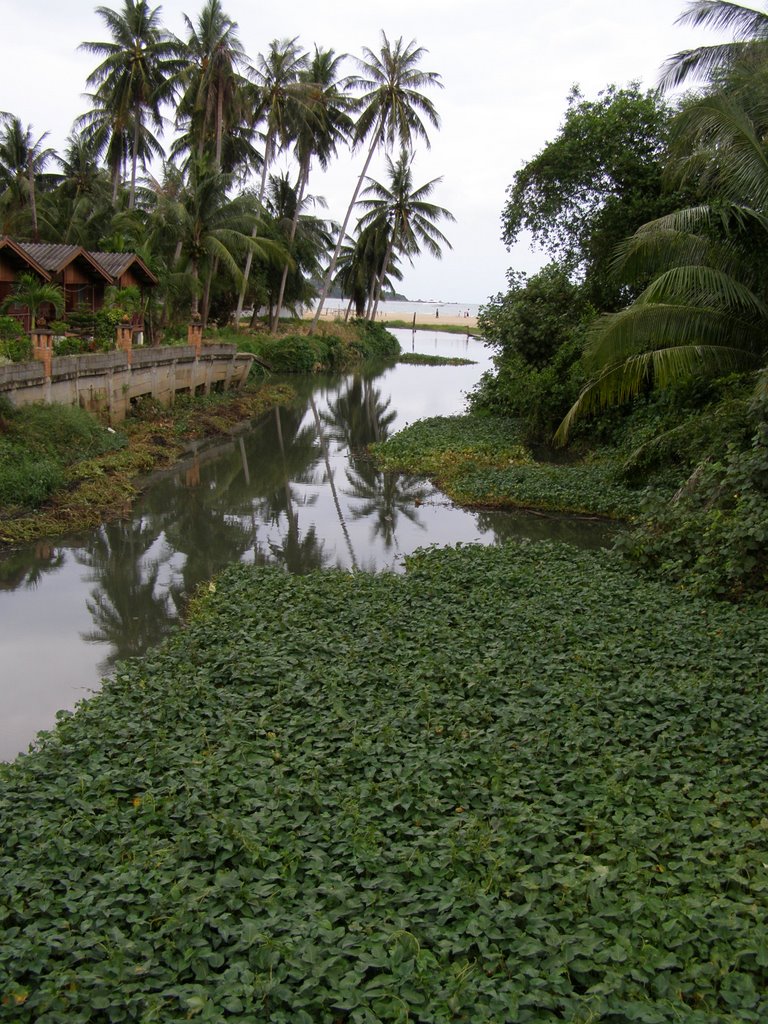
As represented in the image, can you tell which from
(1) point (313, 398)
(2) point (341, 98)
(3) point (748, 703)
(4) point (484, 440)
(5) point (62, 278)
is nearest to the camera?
(3) point (748, 703)

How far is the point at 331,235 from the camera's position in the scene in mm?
49250

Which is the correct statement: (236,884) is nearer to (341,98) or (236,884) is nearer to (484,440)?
(484,440)

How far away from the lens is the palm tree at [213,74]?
107ft

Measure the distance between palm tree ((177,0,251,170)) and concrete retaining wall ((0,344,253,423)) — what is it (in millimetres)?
10760

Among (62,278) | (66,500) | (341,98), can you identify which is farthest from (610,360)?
(341,98)

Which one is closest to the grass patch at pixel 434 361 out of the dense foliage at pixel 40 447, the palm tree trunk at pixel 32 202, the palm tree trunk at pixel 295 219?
the palm tree trunk at pixel 295 219

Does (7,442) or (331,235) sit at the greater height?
(331,235)

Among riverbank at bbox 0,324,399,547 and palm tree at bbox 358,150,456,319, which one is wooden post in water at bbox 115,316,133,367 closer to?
riverbank at bbox 0,324,399,547

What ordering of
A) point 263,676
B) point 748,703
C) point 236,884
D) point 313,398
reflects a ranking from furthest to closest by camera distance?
point 313,398, point 263,676, point 748,703, point 236,884

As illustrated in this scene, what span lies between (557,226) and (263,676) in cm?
1670

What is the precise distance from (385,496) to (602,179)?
873cm

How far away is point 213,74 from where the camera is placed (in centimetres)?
3266

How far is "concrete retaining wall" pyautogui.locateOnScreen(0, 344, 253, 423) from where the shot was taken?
→ 15.5m

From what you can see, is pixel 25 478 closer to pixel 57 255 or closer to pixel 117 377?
pixel 117 377
